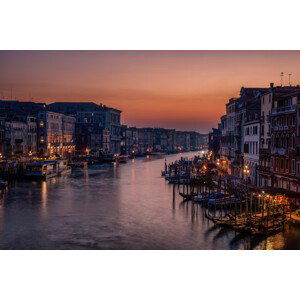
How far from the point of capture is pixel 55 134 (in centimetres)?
2800

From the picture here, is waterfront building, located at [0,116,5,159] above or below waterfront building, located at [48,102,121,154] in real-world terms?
below

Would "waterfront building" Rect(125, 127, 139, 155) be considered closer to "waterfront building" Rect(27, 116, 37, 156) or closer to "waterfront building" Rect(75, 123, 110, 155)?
"waterfront building" Rect(75, 123, 110, 155)

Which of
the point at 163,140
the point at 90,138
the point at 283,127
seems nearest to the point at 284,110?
the point at 283,127

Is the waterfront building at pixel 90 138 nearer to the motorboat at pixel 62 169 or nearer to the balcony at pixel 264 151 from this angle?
the motorboat at pixel 62 169

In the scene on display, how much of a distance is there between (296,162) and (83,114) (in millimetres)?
27312

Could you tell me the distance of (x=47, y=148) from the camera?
2681 cm

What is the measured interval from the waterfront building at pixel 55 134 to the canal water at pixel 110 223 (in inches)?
465

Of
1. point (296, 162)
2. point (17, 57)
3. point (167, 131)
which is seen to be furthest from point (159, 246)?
point (167, 131)

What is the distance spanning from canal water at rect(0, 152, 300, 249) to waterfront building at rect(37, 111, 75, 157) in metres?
11.8

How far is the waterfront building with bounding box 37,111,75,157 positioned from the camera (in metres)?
26.3

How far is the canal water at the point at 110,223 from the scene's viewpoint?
7866 millimetres

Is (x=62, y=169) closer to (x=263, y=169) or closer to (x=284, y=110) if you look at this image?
(x=263, y=169)

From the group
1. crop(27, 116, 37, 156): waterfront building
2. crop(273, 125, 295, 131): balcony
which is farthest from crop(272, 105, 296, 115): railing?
crop(27, 116, 37, 156): waterfront building
